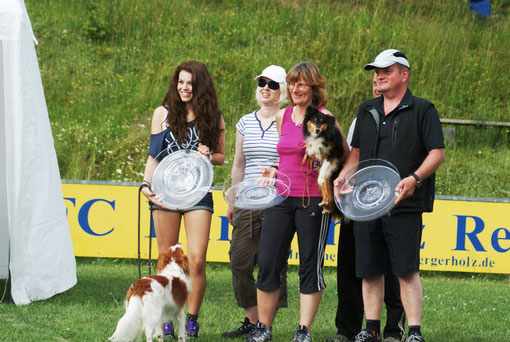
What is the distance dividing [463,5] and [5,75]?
15.9 meters

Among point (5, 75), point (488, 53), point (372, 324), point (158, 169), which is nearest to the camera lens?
point (372, 324)

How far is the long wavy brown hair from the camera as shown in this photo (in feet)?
17.2

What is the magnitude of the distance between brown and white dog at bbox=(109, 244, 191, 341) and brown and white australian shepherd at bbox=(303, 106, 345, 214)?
3.66 ft

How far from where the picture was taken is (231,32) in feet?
57.3

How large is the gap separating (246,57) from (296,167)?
11.8 m

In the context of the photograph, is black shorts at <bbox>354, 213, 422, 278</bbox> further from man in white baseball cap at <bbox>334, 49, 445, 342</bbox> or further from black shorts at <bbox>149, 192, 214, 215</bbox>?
black shorts at <bbox>149, 192, 214, 215</bbox>

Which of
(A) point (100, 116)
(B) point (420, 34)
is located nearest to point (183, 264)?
(A) point (100, 116)

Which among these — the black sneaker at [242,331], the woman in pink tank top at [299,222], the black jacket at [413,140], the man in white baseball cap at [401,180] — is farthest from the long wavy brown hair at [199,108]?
the black sneaker at [242,331]

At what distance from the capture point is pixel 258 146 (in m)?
5.34

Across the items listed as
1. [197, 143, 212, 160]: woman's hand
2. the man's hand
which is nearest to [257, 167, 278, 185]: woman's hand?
[197, 143, 212, 160]: woman's hand

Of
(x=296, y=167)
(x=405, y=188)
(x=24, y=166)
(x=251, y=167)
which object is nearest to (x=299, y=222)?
(x=296, y=167)

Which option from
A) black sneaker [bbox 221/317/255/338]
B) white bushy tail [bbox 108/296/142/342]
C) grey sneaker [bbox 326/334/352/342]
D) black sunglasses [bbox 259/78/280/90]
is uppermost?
black sunglasses [bbox 259/78/280/90]

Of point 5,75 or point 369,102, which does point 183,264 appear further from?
point 5,75

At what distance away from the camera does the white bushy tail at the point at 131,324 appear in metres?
4.49
